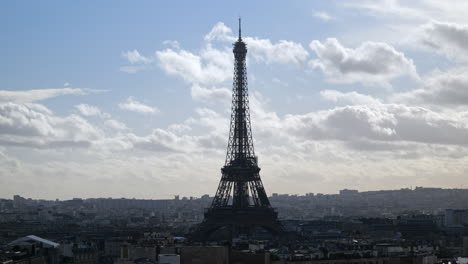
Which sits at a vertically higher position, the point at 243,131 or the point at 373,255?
the point at 243,131

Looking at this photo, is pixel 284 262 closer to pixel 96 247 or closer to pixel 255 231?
pixel 96 247

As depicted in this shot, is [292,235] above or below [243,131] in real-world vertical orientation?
below

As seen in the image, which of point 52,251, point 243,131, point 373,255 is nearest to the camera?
point 373,255

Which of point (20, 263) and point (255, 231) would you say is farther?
point (255, 231)

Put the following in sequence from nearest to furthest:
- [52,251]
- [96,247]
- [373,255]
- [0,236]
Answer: [373,255] → [52,251] → [96,247] → [0,236]

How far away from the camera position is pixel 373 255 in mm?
75562

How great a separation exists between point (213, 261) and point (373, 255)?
13.8m

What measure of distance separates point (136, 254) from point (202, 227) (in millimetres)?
54802

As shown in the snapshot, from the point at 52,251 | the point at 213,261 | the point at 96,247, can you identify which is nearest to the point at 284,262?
the point at 213,261

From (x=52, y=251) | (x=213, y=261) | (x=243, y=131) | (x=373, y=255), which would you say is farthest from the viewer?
(x=243, y=131)

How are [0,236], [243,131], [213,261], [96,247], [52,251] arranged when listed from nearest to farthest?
[213,261] → [52,251] → [96,247] → [243,131] → [0,236]

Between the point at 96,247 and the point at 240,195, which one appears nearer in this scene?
the point at 96,247

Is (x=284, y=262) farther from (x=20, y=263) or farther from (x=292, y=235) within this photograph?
(x=292, y=235)

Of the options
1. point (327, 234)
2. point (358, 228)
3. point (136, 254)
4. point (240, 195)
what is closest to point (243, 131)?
point (240, 195)
